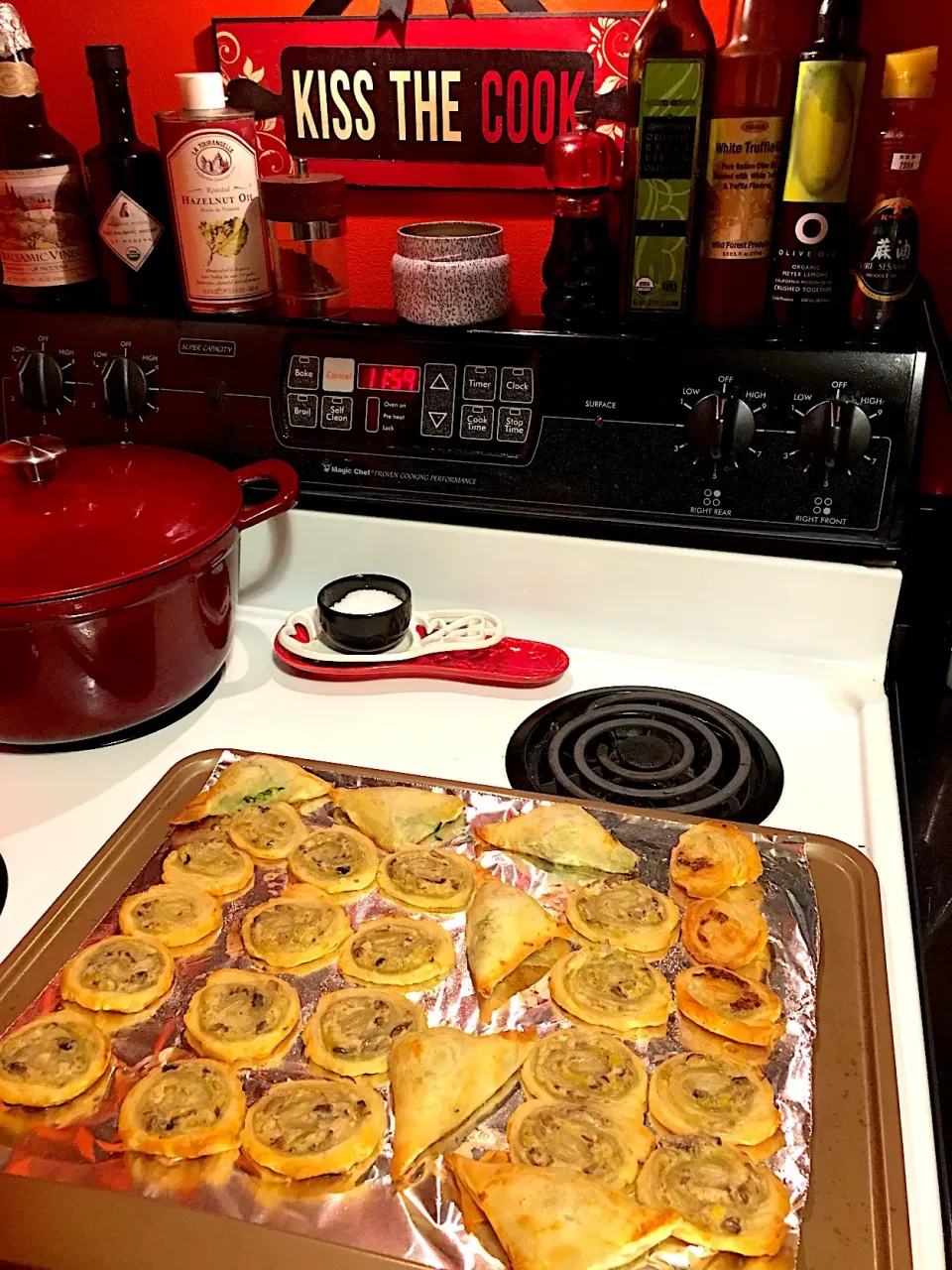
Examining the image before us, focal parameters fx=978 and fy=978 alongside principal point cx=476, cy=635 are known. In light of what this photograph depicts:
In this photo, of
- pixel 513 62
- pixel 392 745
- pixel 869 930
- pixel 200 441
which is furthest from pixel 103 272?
pixel 869 930

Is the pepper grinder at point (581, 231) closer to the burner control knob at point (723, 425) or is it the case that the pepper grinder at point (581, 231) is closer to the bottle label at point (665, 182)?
the bottle label at point (665, 182)

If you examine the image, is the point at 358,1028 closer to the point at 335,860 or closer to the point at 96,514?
the point at 335,860

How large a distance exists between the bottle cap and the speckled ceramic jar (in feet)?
0.75

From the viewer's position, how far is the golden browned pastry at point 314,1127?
553mm

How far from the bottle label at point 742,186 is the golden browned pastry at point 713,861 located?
536 millimetres

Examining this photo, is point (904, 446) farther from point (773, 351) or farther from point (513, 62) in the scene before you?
point (513, 62)

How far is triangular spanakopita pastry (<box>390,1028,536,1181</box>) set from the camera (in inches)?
22.4

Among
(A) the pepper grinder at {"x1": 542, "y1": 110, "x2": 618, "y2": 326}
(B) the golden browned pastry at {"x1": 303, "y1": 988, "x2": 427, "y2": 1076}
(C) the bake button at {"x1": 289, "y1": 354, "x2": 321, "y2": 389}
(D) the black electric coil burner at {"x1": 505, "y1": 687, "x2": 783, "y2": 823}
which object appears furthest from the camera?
(C) the bake button at {"x1": 289, "y1": 354, "x2": 321, "y2": 389}

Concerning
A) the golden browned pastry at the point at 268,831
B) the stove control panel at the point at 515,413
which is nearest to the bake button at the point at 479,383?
the stove control panel at the point at 515,413

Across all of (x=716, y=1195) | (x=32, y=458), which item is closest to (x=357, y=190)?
(x=32, y=458)

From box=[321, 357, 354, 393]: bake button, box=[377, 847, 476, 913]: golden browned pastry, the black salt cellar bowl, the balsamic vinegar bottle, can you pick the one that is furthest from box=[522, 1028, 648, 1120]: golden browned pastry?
the balsamic vinegar bottle

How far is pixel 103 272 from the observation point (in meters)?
1.15

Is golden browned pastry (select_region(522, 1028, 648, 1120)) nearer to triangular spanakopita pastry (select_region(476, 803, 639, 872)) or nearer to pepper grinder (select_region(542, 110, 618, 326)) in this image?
triangular spanakopita pastry (select_region(476, 803, 639, 872))

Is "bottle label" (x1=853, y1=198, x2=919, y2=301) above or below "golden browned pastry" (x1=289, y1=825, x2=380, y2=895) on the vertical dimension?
above
